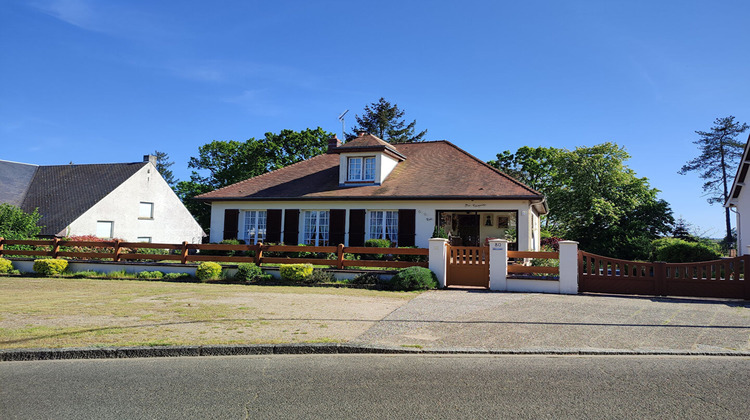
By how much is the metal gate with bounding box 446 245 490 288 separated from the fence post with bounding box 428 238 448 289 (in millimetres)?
210

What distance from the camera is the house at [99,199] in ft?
94.5

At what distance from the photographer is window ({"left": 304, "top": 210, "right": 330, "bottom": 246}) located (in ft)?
75.0

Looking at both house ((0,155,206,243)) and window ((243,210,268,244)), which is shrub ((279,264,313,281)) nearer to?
window ((243,210,268,244))

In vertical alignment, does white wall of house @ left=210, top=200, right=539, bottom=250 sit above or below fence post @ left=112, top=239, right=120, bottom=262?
above

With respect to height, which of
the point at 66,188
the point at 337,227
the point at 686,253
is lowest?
the point at 686,253

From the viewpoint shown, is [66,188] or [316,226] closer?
[316,226]

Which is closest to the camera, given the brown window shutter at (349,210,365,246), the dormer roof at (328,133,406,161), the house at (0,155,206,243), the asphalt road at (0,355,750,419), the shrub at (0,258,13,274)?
the asphalt road at (0,355,750,419)

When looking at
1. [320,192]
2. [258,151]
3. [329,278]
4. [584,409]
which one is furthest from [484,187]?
[258,151]

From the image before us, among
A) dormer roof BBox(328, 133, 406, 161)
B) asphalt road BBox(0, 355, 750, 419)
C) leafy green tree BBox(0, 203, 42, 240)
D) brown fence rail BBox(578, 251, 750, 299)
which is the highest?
dormer roof BBox(328, 133, 406, 161)

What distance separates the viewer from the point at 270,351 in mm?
6512

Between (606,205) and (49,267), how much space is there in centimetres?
2887

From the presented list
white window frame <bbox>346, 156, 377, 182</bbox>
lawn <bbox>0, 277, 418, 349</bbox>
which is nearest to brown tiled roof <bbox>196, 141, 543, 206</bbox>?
white window frame <bbox>346, 156, 377, 182</bbox>

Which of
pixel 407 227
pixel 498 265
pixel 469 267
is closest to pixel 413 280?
pixel 469 267

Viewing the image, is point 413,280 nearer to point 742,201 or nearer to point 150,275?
point 150,275
